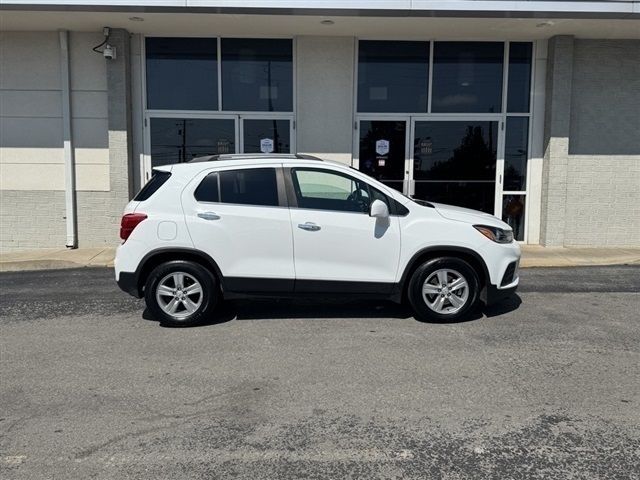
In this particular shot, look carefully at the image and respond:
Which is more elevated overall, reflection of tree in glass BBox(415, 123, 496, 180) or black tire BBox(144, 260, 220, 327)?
reflection of tree in glass BBox(415, 123, 496, 180)

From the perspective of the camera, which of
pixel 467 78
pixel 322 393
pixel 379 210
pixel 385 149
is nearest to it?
pixel 322 393

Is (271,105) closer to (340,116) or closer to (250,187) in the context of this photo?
(340,116)

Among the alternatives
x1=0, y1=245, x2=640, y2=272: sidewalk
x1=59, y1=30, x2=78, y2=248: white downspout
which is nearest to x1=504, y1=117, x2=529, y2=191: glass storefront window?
x1=0, y1=245, x2=640, y2=272: sidewalk

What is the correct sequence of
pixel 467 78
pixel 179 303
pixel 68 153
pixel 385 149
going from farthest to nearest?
pixel 385 149
pixel 467 78
pixel 68 153
pixel 179 303

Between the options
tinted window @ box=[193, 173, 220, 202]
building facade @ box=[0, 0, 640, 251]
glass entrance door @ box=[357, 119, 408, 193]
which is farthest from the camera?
glass entrance door @ box=[357, 119, 408, 193]

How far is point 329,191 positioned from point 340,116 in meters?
5.90

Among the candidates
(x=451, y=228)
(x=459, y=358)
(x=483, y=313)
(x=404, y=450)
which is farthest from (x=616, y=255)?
(x=404, y=450)

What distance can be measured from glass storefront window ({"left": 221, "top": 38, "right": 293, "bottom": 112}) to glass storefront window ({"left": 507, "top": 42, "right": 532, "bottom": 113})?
456 centimetres

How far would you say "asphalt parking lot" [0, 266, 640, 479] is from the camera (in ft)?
11.4

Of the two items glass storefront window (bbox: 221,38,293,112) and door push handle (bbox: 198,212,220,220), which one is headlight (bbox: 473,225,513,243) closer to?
door push handle (bbox: 198,212,220,220)

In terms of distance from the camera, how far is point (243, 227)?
6188 millimetres

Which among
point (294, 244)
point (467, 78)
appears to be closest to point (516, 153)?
point (467, 78)

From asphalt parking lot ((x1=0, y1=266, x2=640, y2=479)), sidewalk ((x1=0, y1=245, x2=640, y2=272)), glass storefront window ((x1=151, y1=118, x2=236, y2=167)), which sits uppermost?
glass storefront window ((x1=151, y1=118, x2=236, y2=167))

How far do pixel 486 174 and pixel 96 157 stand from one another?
8.09m
